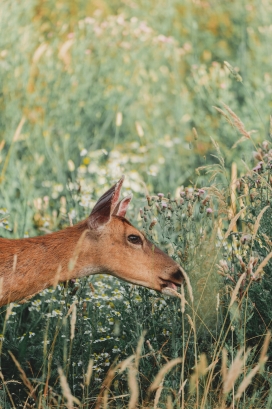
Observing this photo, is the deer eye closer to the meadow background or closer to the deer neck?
the meadow background

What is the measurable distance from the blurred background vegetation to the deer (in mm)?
1704

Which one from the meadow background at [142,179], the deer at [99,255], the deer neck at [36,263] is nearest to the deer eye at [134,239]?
the deer at [99,255]

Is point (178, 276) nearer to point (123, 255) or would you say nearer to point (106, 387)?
point (123, 255)

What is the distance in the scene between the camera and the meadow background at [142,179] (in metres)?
3.81

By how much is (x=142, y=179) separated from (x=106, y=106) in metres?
1.02

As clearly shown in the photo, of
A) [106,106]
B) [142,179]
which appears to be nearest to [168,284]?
[142,179]

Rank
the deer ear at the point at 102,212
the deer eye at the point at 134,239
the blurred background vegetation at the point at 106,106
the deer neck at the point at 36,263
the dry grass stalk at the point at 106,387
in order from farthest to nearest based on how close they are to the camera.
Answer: the blurred background vegetation at the point at 106,106 < the deer eye at the point at 134,239 < the deer ear at the point at 102,212 < the deer neck at the point at 36,263 < the dry grass stalk at the point at 106,387

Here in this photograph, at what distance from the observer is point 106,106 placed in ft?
24.7

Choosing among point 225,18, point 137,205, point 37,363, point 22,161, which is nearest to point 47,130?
point 22,161

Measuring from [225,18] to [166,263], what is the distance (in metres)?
7.04

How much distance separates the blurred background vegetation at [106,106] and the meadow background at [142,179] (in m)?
0.02

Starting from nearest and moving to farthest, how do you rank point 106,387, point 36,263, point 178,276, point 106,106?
point 106,387, point 36,263, point 178,276, point 106,106

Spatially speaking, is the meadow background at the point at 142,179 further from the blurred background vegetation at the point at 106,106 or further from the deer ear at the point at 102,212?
the deer ear at the point at 102,212

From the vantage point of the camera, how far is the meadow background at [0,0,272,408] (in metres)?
3.81
